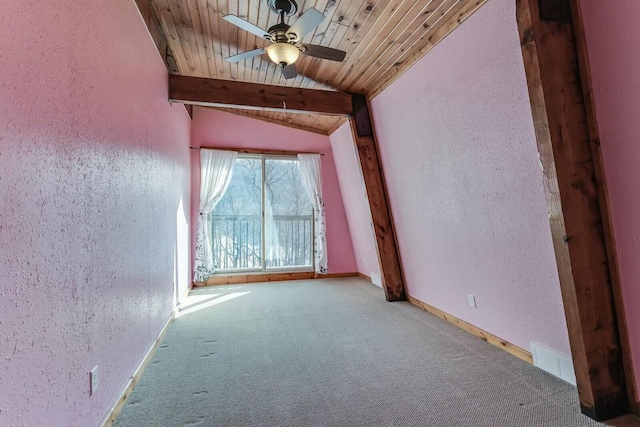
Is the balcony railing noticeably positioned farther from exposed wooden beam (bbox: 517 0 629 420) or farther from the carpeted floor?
exposed wooden beam (bbox: 517 0 629 420)

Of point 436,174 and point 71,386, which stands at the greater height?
point 436,174

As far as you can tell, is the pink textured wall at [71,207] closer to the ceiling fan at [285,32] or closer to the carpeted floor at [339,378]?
the carpeted floor at [339,378]

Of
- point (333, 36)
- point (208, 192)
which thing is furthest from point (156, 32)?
point (208, 192)

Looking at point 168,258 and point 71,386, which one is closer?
point 71,386

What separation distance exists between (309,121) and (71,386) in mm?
4588

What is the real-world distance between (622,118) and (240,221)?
4776mm

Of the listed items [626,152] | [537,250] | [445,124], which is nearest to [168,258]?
[445,124]

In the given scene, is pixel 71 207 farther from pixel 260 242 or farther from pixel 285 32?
pixel 260 242

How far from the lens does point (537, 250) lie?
2016 mm

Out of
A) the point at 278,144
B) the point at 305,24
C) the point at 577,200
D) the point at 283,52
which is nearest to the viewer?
the point at 577,200

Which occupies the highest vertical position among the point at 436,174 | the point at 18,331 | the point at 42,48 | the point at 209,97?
the point at 209,97

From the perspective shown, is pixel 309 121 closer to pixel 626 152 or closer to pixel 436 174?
pixel 436 174

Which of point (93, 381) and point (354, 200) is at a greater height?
Result: point (354, 200)

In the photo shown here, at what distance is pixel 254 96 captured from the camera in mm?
3502
